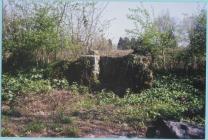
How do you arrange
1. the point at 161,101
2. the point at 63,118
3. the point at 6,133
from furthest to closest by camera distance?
the point at 161,101
the point at 63,118
the point at 6,133

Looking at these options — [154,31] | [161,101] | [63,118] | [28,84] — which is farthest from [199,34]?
[28,84]

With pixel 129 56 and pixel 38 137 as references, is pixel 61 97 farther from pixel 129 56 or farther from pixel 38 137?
pixel 129 56

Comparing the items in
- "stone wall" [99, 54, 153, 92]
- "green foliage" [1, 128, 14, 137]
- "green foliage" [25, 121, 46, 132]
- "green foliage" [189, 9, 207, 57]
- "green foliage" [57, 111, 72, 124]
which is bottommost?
"green foliage" [1, 128, 14, 137]

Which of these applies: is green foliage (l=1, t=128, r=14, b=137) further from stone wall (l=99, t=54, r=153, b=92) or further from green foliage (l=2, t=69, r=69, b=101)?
stone wall (l=99, t=54, r=153, b=92)

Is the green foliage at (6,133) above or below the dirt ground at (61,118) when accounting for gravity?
below

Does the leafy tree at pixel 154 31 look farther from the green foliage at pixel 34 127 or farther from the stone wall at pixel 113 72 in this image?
the green foliage at pixel 34 127

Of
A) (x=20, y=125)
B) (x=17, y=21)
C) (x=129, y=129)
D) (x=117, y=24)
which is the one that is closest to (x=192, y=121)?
(x=129, y=129)

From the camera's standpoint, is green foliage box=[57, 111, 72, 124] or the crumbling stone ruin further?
the crumbling stone ruin

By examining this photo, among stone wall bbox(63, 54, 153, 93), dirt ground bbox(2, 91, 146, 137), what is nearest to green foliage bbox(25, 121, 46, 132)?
dirt ground bbox(2, 91, 146, 137)

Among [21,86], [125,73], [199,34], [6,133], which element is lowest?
[6,133]

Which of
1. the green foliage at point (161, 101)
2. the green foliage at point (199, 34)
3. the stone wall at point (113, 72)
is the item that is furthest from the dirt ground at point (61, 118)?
the green foliage at point (199, 34)

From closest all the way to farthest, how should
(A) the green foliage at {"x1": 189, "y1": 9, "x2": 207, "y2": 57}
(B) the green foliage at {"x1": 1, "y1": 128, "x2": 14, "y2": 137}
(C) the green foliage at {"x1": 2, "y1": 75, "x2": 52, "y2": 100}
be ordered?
(B) the green foliage at {"x1": 1, "y1": 128, "x2": 14, "y2": 137} → (A) the green foliage at {"x1": 189, "y1": 9, "x2": 207, "y2": 57} → (C) the green foliage at {"x1": 2, "y1": 75, "x2": 52, "y2": 100}

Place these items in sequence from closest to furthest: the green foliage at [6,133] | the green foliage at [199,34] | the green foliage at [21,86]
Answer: the green foliage at [6,133] < the green foliage at [199,34] < the green foliage at [21,86]

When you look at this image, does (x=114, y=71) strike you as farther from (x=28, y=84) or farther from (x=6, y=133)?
(x=6, y=133)
